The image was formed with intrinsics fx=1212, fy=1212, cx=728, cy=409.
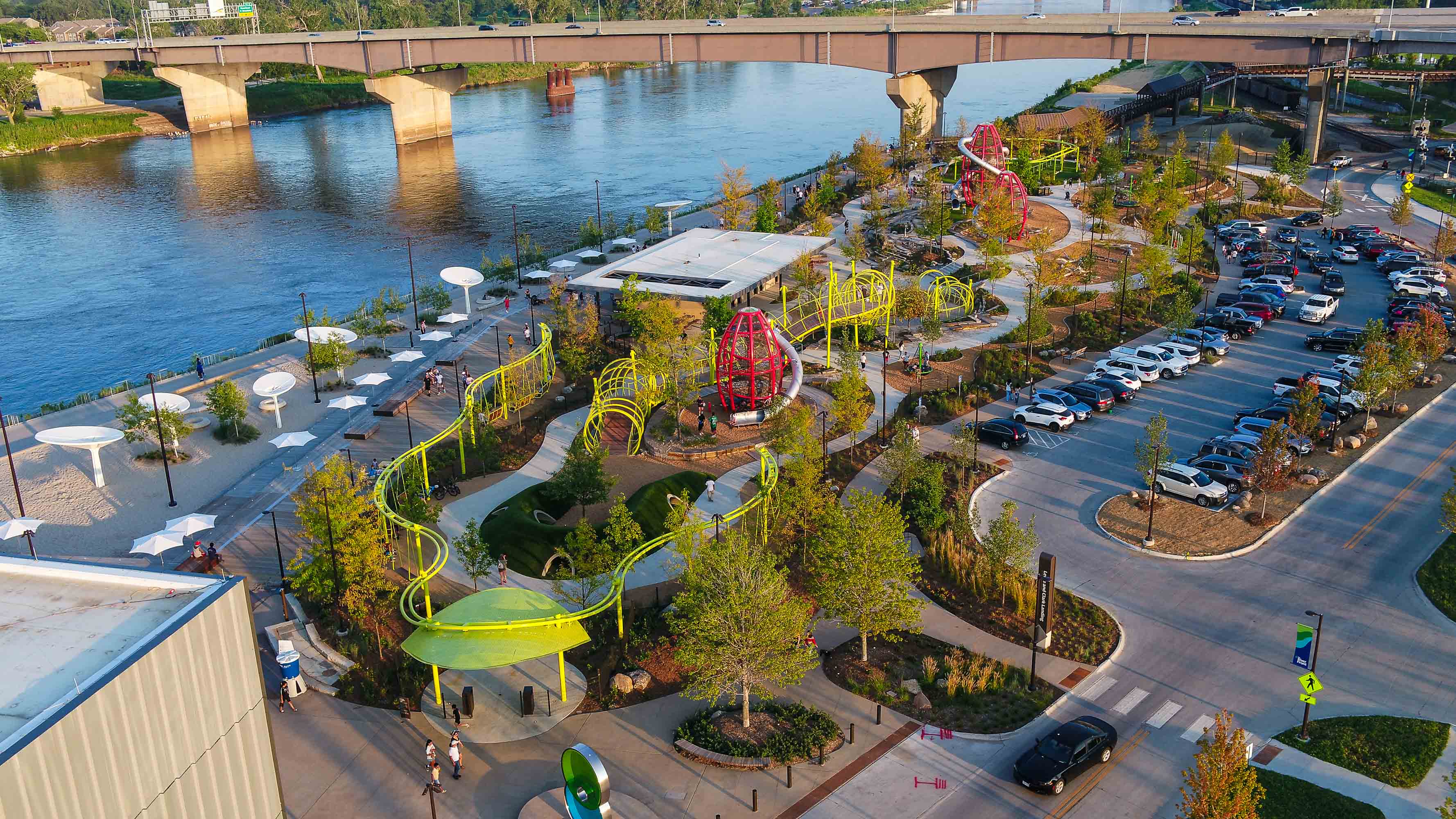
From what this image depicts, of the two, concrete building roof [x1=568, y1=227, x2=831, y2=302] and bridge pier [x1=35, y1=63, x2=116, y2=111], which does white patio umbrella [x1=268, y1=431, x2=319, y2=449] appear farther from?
bridge pier [x1=35, y1=63, x2=116, y2=111]

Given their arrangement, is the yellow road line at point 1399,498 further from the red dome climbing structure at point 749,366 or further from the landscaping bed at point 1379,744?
the red dome climbing structure at point 749,366

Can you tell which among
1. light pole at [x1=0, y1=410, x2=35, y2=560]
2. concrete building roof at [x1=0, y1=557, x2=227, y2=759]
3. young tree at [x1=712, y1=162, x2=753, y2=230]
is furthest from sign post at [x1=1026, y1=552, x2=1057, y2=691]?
young tree at [x1=712, y1=162, x2=753, y2=230]

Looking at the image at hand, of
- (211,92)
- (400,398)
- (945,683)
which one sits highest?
(211,92)

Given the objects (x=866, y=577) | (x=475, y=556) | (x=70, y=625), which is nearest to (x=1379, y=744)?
(x=866, y=577)

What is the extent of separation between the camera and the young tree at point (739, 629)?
89.8 ft

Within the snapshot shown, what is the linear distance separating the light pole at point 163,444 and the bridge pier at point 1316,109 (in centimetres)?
7563

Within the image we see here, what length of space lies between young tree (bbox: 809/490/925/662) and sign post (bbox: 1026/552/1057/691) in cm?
290

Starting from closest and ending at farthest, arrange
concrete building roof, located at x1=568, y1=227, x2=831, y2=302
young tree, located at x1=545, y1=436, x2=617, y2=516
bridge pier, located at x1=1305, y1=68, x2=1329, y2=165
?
young tree, located at x1=545, y1=436, x2=617, y2=516 < concrete building roof, located at x1=568, y1=227, x2=831, y2=302 < bridge pier, located at x1=1305, y1=68, x2=1329, y2=165

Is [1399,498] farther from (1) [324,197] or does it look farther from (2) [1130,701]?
(1) [324,197]

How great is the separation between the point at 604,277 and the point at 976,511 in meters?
25.1

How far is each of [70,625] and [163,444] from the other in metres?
26.2

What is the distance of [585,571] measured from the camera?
32.1 meters

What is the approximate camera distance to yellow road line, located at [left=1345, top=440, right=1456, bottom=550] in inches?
1431

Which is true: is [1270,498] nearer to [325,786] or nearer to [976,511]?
[976,511]
